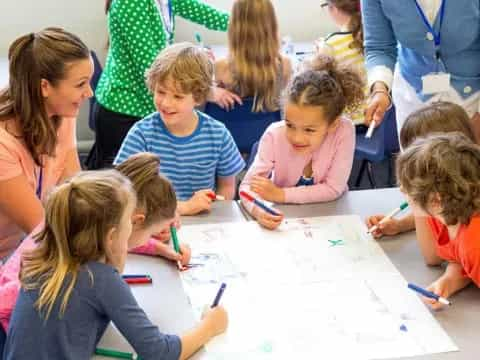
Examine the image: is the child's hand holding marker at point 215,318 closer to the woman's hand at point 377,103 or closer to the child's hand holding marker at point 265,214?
the child's hand holding marker at point 265,214

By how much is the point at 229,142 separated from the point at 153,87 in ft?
0.98

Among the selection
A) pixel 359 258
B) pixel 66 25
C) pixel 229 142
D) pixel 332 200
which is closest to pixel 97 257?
pixel 359 258

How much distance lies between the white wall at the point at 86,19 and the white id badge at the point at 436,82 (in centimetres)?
217

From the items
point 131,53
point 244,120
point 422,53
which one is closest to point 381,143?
point 244,120

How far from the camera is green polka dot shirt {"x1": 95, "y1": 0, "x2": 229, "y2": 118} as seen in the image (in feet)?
8.49

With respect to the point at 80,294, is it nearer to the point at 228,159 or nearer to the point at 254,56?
the point at 228,159

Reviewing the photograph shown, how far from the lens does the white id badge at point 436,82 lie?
1909mm

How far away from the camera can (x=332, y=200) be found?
186 centimetres

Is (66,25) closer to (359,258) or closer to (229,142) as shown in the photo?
(229,142)

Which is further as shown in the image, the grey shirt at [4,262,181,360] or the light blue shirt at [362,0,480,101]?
the light blue shirt at [362,0,480,101]

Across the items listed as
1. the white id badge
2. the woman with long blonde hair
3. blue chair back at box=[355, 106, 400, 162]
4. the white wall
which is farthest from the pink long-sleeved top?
the white wall

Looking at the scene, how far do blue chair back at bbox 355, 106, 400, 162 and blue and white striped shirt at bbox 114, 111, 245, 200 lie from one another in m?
1.01

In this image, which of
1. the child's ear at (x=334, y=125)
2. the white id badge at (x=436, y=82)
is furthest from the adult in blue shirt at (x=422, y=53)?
the child's ear at (x=334, y=125)

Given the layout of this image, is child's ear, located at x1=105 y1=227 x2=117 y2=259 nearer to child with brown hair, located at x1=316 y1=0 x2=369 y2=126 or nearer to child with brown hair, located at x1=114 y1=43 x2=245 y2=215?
child with brown hair, located at x1=114 y1=43 x2=245 y2=215
